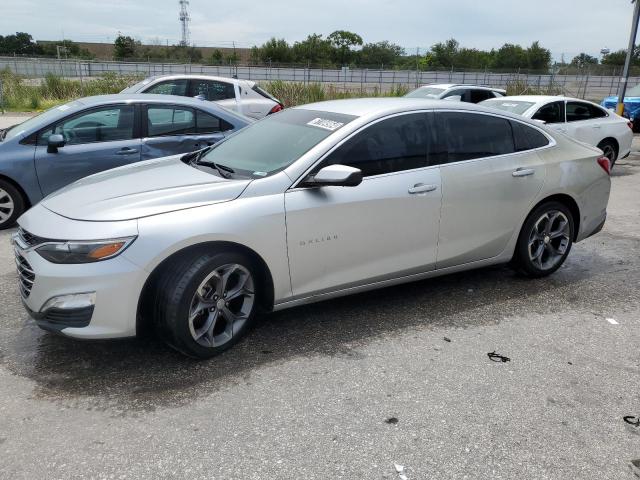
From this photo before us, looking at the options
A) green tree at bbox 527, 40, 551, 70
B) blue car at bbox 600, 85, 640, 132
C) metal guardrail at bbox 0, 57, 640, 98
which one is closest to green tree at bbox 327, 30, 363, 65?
green tree at bbox 527, 40, 551, 70

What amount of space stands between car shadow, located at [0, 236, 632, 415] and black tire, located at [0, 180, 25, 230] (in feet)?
9.27

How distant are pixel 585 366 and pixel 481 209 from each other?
144 centimetres

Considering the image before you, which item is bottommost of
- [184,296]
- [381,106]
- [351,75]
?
[184,296]

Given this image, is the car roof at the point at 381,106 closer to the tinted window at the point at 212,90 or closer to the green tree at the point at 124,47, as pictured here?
the tinted window at the point at 212,90

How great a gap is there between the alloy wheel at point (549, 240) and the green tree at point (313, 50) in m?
80.7

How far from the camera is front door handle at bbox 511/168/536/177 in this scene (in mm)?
4738

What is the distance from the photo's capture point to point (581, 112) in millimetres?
10664

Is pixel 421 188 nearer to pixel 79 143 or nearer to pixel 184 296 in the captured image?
pixel 184 296

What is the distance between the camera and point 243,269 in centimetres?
368

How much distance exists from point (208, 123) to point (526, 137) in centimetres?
400

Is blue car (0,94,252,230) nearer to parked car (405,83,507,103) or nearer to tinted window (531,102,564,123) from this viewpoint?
tinted window (531,102,564,123)

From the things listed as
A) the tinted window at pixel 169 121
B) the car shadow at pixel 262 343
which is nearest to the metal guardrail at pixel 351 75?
the tinted window at pixel 169 121


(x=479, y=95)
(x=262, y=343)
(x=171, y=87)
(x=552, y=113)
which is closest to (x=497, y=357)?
(x=262, y=343)

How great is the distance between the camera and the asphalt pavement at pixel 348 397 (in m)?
2.73
